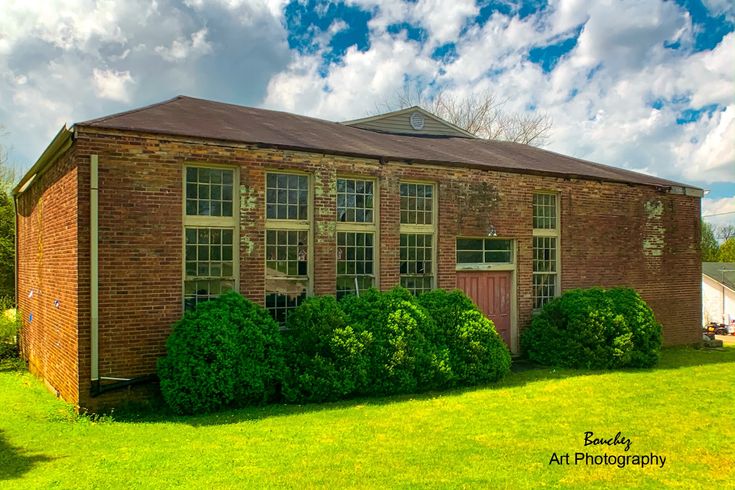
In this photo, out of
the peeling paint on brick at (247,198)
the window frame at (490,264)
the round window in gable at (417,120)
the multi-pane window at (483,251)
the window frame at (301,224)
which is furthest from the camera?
the round window in gable at (417,120)

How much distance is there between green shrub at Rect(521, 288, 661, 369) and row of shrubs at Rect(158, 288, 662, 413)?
2.5 inches

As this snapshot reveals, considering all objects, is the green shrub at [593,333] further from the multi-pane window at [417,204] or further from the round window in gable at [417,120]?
the round window in gable at [417,120]

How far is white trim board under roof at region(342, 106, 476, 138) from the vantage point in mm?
15352

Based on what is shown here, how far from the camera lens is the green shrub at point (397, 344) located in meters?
9.38

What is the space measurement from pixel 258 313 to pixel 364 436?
289 cm

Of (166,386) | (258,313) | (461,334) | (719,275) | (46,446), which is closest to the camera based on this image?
(46,446)

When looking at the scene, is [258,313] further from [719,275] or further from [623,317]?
[719,275]

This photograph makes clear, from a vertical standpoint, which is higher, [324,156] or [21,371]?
[324,156]

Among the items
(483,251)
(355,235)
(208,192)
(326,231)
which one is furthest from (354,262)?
(483,251)

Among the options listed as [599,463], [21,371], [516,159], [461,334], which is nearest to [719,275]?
[516,159]

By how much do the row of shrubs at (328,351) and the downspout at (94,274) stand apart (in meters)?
0.94

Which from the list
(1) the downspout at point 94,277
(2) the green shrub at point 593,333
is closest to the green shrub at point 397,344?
(2) the green shrub at point 593,333

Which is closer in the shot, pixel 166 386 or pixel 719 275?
pixel 166 386

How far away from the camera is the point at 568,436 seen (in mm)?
7223
